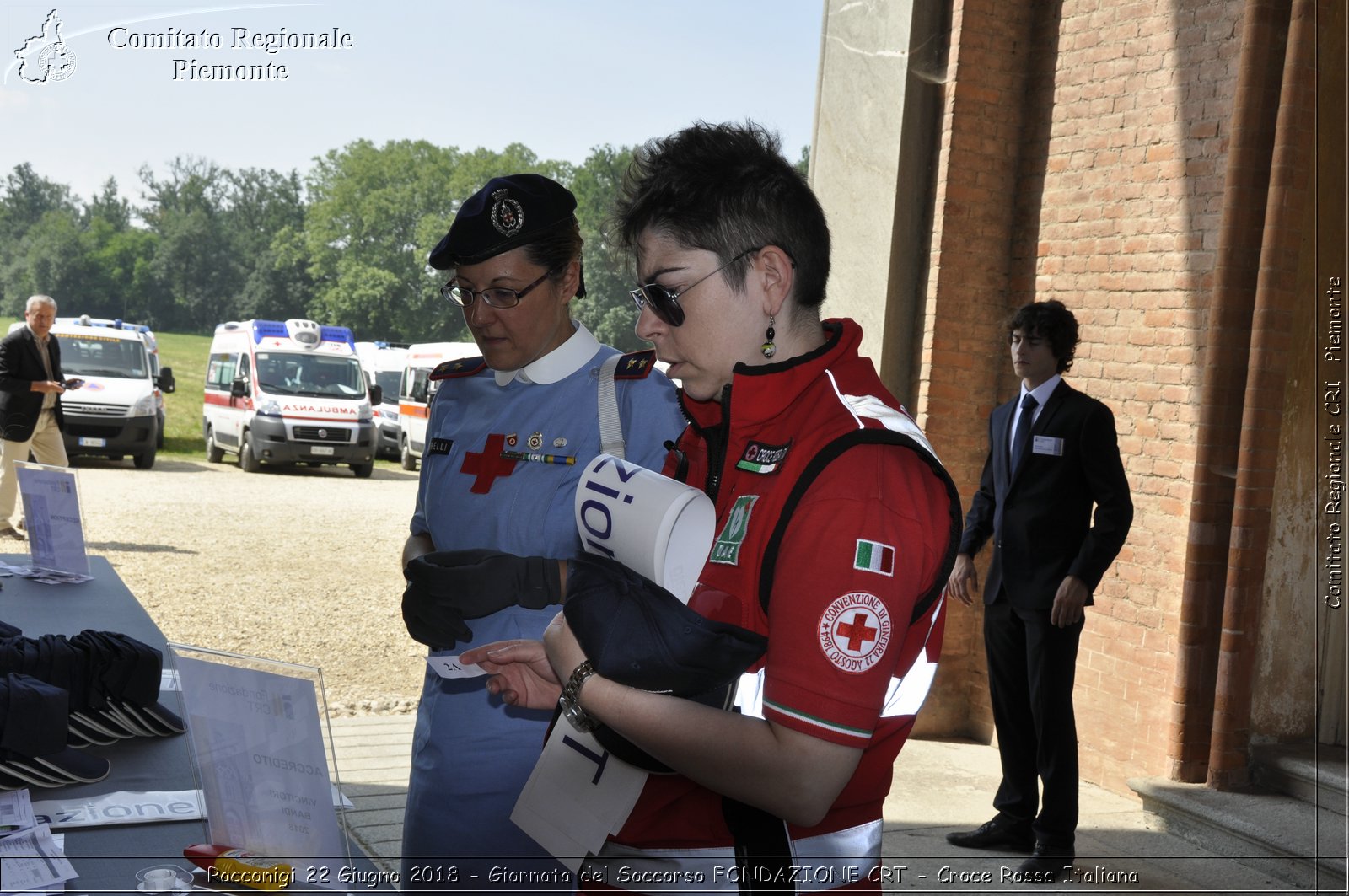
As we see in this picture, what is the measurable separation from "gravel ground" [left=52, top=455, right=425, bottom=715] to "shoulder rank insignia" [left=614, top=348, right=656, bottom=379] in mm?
3005

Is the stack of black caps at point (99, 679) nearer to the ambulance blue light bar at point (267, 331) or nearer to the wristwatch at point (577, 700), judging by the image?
the wristwatch at point (577, 700)

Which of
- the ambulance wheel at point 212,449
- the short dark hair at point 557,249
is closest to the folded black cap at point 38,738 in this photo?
the short dark hair at point 557,249

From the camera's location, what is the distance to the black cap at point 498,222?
2436 mm

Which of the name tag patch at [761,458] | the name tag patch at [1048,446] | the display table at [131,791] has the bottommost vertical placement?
the display table at [131,791]

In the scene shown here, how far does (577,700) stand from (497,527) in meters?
0.92

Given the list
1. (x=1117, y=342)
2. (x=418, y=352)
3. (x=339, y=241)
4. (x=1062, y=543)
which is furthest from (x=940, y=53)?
(x=339, y=241)

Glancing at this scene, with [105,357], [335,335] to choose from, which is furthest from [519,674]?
[335,335]

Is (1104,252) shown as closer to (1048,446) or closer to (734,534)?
(1048,446)

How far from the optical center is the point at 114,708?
2379mm

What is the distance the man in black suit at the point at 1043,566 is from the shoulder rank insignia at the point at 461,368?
9.03 feet

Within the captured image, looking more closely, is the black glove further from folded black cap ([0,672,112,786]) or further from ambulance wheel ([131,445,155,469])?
ambulance wheel ([131,445,155,469])

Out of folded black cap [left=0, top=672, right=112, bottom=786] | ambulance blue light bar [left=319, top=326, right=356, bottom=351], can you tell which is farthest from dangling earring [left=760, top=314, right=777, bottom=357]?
ambulance blue light bar [left=319, top=326, right=356, bottom=351]

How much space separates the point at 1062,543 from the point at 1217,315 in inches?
52.5

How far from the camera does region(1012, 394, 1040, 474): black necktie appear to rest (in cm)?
472
